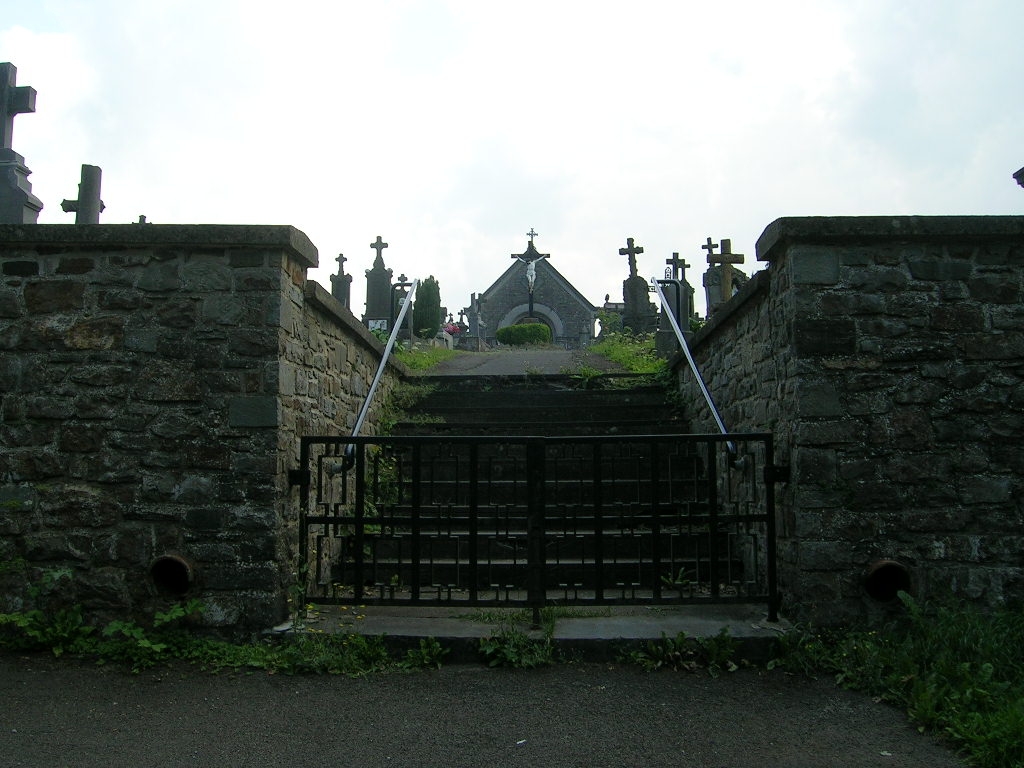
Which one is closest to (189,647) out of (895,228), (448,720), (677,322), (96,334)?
(448,720)

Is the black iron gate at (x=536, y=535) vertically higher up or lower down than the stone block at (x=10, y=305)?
lower down

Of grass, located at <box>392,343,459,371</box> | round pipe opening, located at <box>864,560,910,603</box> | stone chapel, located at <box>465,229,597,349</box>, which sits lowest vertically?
round pipe opening, located at <box>864,560,910,603</box>

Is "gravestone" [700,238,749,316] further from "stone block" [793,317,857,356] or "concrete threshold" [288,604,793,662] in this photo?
"concrete threshold" [288,604,793,662]

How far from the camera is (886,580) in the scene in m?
4.35

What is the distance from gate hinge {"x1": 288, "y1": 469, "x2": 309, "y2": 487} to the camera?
4645 millimetres

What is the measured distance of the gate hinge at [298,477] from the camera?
464 centimetres

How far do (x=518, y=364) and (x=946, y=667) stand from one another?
996 centimetres

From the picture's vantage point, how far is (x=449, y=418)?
8.05m

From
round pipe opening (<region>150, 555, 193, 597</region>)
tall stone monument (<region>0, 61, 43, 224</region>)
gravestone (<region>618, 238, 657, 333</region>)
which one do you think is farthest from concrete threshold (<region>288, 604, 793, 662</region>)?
gravestone (<region>618, 238, 657, 333</region>)

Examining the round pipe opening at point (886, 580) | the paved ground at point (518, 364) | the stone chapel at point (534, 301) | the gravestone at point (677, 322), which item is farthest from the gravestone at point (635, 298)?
the round pipe opening at point (886, 580)

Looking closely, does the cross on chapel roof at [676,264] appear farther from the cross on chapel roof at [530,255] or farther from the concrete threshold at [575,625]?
the cross on chapel roof at [530,255]

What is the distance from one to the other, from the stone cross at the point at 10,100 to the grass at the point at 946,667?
6.35 metres

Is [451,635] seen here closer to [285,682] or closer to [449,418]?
[285,682]

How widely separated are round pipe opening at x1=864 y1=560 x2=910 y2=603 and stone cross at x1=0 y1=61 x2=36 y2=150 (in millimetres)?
6544
